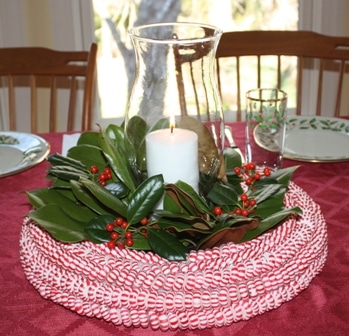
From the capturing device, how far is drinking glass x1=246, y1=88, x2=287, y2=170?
0.99 meters

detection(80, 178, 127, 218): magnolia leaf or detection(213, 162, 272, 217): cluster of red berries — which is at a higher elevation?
detection(80, 178, 127, 218): magnolia leaf

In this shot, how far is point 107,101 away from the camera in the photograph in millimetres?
2271

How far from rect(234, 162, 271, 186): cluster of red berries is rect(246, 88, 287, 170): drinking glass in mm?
208

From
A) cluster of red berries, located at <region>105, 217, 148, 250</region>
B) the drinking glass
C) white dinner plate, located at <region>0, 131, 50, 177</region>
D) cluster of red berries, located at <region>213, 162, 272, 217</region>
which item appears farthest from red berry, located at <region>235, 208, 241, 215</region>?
white dinner plate, located at <region>0, 131, 50, 177</region>

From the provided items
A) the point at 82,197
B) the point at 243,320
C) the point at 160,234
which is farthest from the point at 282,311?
the point at 82,197

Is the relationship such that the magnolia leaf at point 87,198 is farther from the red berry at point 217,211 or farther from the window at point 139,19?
the window at point 139,19

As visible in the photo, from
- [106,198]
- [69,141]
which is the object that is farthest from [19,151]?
[106,198]

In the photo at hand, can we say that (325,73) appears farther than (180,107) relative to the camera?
Yes

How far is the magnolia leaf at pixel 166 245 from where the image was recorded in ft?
2.07

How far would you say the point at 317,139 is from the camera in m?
1.15

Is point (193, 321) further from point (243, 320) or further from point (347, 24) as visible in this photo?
point (347, 24)

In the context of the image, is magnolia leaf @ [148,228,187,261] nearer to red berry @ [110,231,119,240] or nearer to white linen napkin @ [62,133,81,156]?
red berry @ [110,231,119,240]

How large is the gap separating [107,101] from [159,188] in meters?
1.65

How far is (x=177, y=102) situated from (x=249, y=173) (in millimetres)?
163
